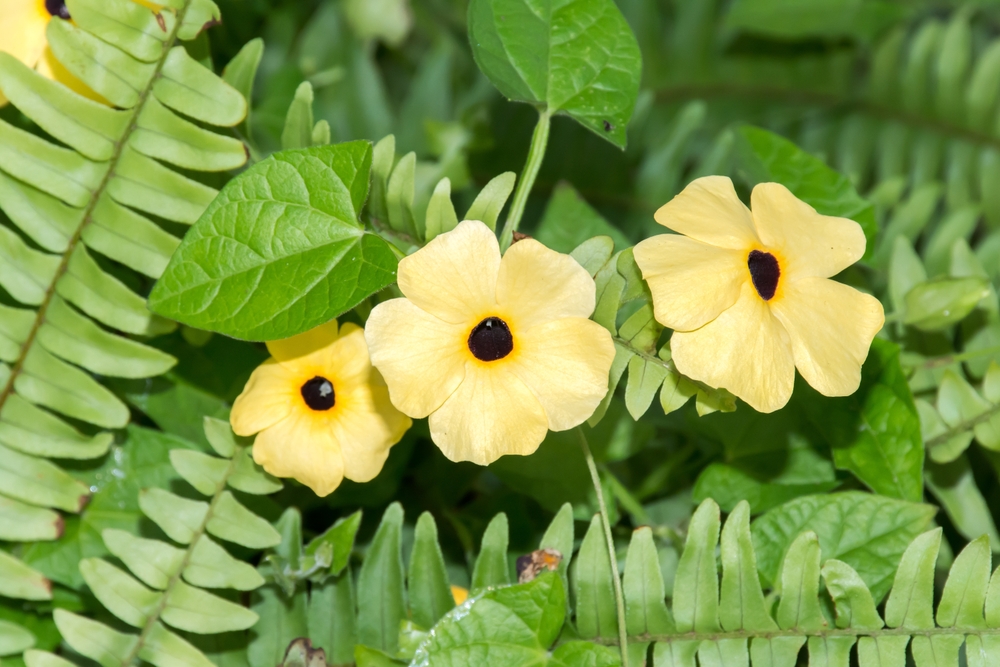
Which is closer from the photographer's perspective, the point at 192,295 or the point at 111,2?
the point at 192,295

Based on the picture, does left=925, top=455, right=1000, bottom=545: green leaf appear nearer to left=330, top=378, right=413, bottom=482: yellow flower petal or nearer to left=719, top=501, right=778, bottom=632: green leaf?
left=719, top=501, right=778, bottom=632: green leaf

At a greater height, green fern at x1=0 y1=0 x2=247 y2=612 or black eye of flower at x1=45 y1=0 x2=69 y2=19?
black eye of flower at x1=45 y1=0 x2=69 y2=19

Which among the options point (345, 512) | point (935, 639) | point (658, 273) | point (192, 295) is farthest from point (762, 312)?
point (345, 512)

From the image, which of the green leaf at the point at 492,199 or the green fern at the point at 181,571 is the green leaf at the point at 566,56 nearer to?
the green leaf at the point at 492,199

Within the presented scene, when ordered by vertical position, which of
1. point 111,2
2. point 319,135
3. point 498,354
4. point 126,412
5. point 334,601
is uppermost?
point 111,2

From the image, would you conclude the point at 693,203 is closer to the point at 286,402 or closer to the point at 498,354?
the point at 498,354

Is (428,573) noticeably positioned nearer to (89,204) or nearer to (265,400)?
(265,400)

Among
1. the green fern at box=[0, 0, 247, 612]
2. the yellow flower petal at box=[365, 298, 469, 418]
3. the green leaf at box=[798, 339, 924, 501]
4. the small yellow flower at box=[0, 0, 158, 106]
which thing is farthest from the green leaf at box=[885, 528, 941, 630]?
the small yellow flower at box=[0, 0, 158, 106]
